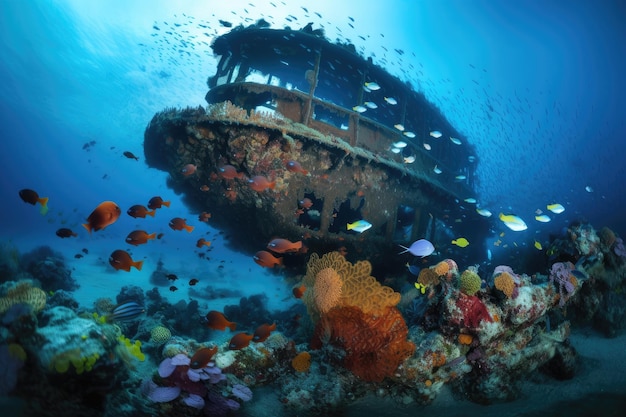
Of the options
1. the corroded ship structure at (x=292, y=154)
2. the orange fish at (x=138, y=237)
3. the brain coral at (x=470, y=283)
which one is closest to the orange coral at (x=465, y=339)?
the brain coral at (x=470, y=283)

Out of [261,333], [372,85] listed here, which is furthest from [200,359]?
[372,85]

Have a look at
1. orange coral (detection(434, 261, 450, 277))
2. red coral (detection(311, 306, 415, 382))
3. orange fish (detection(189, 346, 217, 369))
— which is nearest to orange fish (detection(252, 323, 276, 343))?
orange fish (detection(189, 346, 217, 369))

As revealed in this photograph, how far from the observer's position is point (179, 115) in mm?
8828

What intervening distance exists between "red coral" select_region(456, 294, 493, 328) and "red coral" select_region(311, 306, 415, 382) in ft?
3.35

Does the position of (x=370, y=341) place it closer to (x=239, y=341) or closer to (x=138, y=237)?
(x=239, y=341)

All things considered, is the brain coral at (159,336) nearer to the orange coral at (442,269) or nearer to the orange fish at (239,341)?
the orange fish at (239,341)

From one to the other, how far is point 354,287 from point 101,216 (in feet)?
13.3

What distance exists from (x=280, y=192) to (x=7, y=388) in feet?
22.7

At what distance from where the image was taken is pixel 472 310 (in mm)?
4797

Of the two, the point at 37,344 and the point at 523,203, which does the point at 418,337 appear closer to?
the point at 37,344

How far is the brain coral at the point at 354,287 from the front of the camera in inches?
197

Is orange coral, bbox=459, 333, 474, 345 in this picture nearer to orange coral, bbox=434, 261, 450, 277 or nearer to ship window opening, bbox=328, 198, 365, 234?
orange coral, bbox=434, 261, 450, 277

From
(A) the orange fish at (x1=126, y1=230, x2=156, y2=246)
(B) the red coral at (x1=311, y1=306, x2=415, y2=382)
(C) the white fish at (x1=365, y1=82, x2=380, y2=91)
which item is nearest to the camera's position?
(B) the red coral at (x1=311, y1=306, x2=415, y2=382)

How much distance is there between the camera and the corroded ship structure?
8.61m
